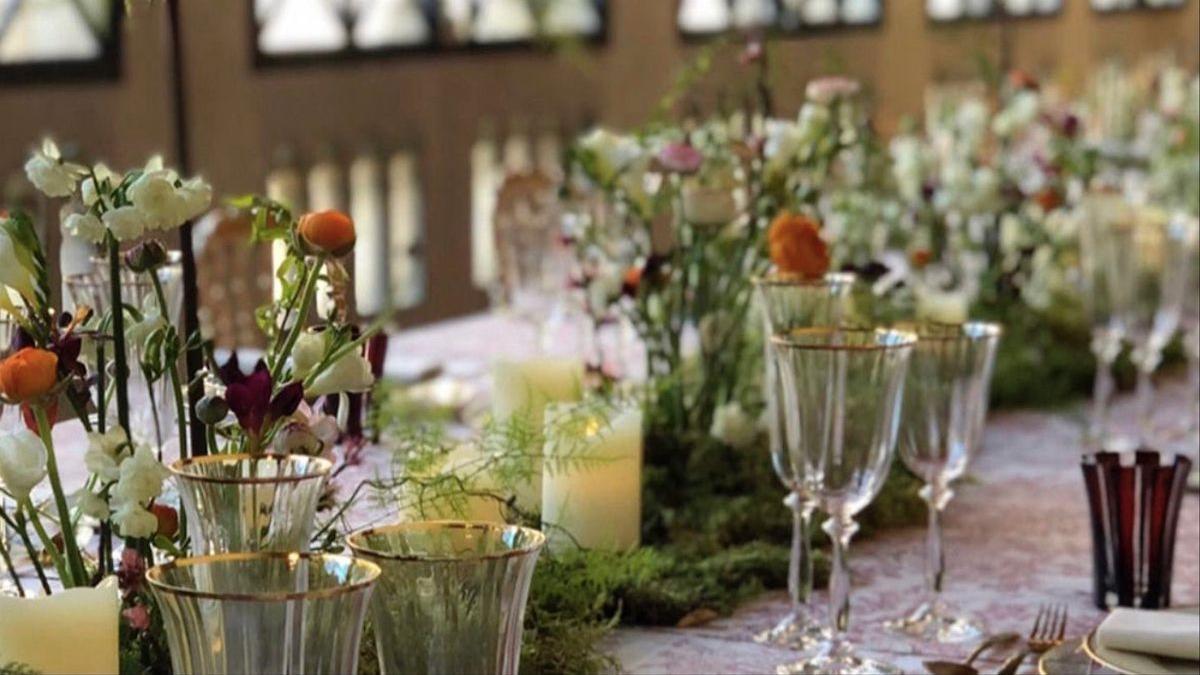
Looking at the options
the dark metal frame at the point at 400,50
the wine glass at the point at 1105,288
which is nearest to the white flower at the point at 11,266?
the wine glass at the point at 1105,288

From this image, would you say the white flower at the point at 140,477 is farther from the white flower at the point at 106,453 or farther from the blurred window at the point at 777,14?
the blurred window at the point at 777,14

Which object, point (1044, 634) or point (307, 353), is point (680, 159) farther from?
point (307, 353)

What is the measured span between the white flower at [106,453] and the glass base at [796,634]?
697 mm

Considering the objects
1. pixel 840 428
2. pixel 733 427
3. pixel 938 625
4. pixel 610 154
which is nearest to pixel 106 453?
pixel 840 428

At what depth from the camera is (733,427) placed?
2.55 metres

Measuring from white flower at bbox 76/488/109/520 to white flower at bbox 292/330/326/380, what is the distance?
158 millimetres

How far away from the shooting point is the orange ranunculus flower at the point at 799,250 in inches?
95.1

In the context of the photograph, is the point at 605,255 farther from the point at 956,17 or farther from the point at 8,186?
the point at 956,17

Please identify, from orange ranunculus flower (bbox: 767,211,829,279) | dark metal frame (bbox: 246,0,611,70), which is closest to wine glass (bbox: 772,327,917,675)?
orange ranunculus flower (bbox: 767,211,829,279)

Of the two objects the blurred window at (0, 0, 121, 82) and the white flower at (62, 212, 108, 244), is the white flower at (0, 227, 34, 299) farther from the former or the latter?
the blurred window at (0, 0, 121, 82)

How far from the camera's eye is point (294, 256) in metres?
1.63

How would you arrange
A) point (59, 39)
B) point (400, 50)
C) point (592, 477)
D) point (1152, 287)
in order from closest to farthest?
point (592, 477), point (1152, 287), point (59, 39), point (400, 50)

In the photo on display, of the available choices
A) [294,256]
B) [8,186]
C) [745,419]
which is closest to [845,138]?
[745,419]

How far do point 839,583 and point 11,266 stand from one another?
29.6 inches
